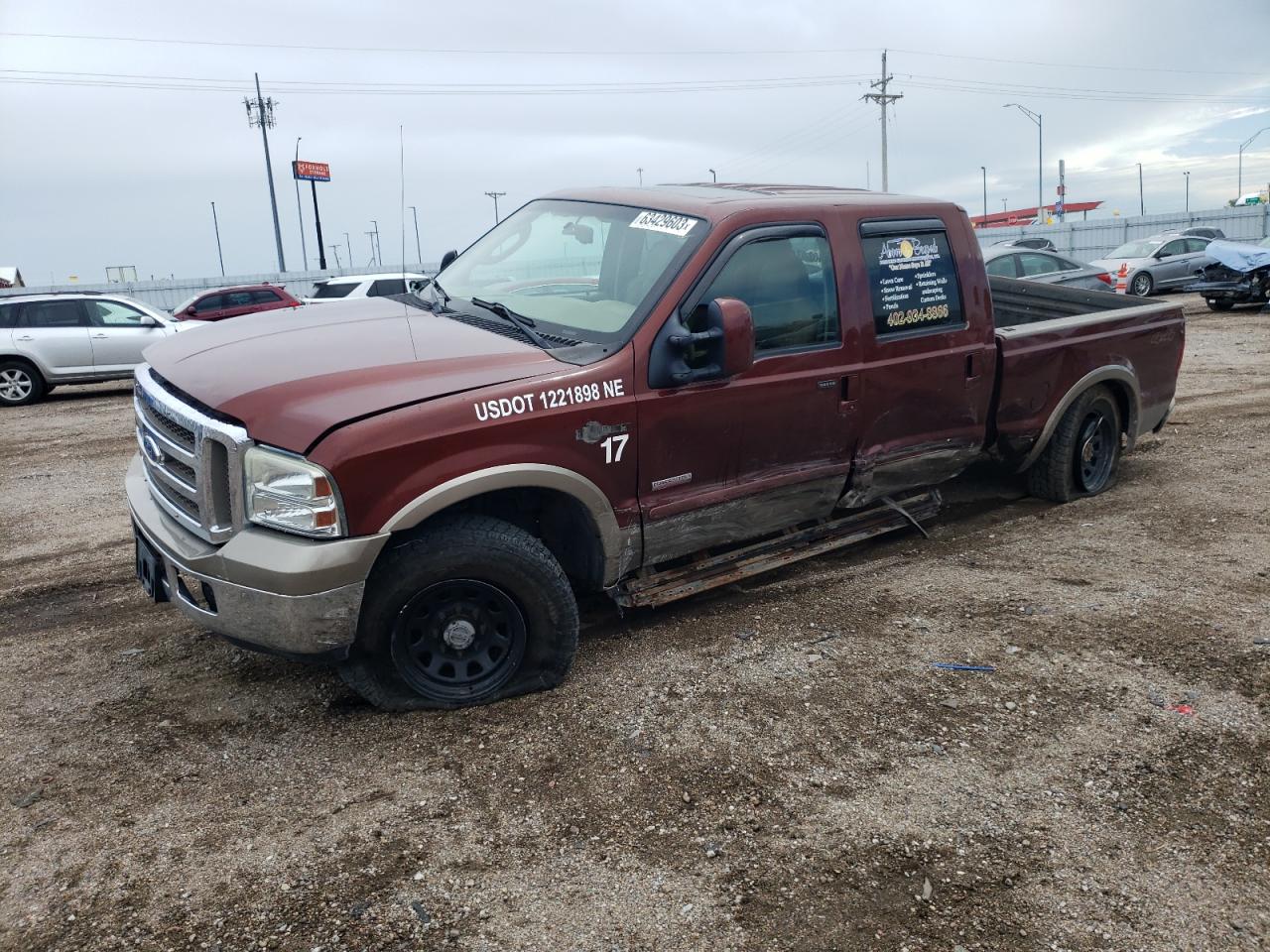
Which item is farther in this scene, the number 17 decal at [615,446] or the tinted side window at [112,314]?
the tinted side window at [112,314]

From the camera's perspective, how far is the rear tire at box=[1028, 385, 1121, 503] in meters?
6.26

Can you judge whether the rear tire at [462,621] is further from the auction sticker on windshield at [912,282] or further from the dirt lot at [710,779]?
the auction sticker on windshield at [912,282]

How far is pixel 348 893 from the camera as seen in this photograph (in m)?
2.84

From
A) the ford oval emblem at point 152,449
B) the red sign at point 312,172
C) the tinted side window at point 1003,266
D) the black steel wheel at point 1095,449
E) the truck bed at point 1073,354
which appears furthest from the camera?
the red sign at point 312,172

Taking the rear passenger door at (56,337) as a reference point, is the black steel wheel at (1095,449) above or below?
below

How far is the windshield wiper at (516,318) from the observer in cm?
404

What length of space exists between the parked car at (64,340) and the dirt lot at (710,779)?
1031 centimetres

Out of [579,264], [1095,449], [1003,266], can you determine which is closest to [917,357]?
[579,264]

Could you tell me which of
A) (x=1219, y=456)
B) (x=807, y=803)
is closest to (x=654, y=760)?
(x=807, y=803)

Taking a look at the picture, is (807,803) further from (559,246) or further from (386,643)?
(559,246)

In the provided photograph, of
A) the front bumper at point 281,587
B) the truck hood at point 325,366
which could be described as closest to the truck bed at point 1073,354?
the truck hood at point 325,366

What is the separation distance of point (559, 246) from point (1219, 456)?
5.82m

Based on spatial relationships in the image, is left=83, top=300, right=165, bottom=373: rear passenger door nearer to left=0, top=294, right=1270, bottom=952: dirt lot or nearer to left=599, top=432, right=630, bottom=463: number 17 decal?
left=0, top=294, right=1270, bottom=952: dirt lot

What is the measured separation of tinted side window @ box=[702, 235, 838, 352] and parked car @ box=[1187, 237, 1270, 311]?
16.6 m
